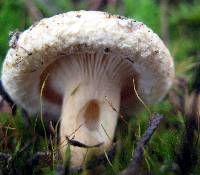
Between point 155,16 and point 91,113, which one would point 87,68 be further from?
point 155,16

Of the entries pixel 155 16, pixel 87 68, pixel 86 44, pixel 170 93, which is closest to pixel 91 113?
pixel 87 68

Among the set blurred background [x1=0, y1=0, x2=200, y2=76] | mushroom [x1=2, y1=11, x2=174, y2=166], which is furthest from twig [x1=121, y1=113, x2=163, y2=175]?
blurred background [x1=0, y1=0, x2=200, y2=76]

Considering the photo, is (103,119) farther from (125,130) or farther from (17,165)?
(17,165)

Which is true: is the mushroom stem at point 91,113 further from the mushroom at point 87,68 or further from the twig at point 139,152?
the twig at point 139,152

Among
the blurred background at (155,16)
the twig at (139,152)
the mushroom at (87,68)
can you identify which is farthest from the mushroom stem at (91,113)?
the blurred background at (155,16)

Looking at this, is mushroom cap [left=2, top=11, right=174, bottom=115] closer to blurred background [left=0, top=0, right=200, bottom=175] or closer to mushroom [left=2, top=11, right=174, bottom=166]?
mushroom [left=2, top=11, right=174, bottom=166]

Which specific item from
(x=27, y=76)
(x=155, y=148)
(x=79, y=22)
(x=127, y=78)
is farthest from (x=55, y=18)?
(x=155, y=148)

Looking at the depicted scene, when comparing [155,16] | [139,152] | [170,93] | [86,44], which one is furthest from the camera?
[155,16]

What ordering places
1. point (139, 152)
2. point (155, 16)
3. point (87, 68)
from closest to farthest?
point (139, 152) < point (87, 68) < point (155, 16)
